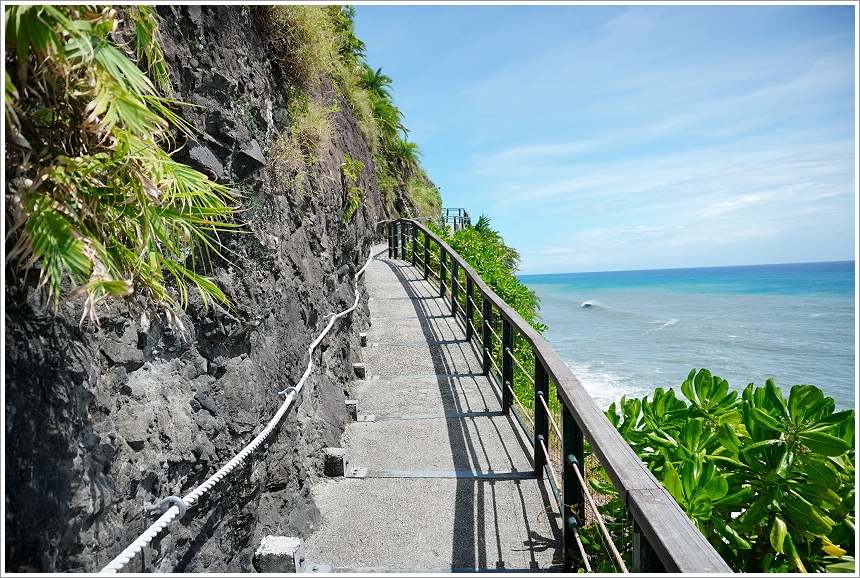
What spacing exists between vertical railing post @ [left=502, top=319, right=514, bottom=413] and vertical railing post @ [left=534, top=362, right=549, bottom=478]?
91 cm

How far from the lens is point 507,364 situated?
4816mm

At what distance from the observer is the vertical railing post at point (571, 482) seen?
8.60ft

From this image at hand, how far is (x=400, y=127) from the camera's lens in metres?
20.8

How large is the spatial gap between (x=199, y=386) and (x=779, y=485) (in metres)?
2.49

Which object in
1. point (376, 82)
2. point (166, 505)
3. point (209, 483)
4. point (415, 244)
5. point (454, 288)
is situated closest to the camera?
point (166, 505)

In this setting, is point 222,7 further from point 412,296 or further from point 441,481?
point 412,296

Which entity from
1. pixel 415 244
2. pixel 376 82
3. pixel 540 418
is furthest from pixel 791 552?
pixel 376 82

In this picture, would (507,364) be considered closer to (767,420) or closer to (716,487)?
(767,420)

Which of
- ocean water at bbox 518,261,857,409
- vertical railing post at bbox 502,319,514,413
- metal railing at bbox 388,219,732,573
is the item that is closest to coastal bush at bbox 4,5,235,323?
metal railing at bbox 388,219,732,573

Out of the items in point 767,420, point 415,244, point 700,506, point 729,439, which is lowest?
point 700,506

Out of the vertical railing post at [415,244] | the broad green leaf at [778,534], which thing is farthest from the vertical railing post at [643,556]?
the vertical railing post at [415,244]

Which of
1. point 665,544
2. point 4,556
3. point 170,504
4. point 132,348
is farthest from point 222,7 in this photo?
point 665,544

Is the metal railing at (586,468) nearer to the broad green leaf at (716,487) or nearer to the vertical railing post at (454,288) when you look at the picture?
the broad green leaf at (716,487)

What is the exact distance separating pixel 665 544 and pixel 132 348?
198 cm
